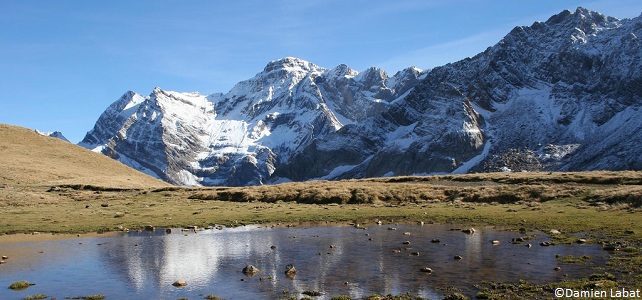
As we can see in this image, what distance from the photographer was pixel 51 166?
521 feet

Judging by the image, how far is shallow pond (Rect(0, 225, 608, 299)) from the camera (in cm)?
2906

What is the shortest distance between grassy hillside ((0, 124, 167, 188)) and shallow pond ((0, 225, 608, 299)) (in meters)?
94.4

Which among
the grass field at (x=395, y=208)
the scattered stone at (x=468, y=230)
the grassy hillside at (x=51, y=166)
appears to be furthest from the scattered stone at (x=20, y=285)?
the grassy hillside at (x=51, y=166)

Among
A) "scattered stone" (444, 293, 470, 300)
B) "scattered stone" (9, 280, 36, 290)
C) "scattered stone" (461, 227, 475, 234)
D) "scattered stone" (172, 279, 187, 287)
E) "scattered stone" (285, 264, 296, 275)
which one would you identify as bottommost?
"scattered stone" (461, 227, 475, 234)

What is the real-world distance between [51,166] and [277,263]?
477 ft

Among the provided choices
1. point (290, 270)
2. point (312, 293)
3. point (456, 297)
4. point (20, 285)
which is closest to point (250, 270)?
point (290, 270)

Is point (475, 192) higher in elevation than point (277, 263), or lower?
higher

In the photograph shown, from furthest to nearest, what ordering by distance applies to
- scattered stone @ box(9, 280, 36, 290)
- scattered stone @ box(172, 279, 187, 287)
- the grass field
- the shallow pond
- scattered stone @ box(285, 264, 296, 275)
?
1. the grass field
2. scattered stone @ box(285, 264, 296, 275)
3. scattered stone @ box(172, 279, 187, 287)
4. scattered stone @ box(9, 280, 36, 290)
5. the shallow pond

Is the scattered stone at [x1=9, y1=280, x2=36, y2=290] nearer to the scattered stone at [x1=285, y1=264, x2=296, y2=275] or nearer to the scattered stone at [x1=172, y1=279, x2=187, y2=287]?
the scattered stone at [x1=172, y1=279, x2=187, y2=287]

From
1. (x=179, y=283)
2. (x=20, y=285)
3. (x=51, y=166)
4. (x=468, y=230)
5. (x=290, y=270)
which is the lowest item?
(x=468, y=230)

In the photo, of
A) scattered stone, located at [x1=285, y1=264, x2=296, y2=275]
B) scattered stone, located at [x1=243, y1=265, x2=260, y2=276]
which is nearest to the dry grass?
scattered stone, located at [x1=285, y1=264, x2=296, y2=275]

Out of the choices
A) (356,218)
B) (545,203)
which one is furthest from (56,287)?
(545,203)

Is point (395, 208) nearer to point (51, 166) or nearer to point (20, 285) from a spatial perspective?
point (20, 285)

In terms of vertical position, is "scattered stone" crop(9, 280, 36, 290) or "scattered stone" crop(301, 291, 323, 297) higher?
"scattered stone" crop(9, 280, 36, 290)
